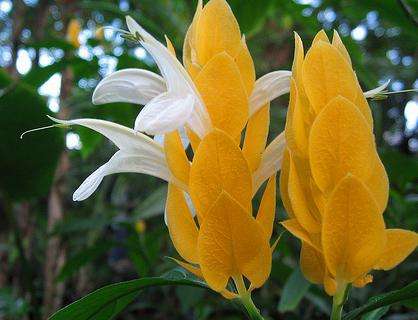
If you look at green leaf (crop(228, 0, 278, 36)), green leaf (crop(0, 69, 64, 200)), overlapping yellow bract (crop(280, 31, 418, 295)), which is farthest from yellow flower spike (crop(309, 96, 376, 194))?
green leaf (crop(228, 0, 278, 36))

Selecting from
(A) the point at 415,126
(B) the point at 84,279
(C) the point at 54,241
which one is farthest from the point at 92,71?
(A) the point at 415,126

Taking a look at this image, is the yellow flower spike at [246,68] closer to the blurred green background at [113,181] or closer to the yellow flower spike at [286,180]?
the yellow flower spike at [286,180]

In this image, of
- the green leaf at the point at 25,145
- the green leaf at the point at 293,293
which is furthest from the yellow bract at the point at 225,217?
the green leaf at the point at 25,145

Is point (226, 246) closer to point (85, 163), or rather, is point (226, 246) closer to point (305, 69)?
point (305, 69)

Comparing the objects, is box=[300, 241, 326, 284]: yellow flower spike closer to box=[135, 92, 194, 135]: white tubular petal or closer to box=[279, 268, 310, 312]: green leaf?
box=[135, 92, 194, 135]: white tubular petal

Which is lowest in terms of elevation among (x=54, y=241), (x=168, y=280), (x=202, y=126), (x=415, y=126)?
(x=415, y=126)

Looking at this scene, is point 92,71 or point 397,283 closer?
point 397,283
